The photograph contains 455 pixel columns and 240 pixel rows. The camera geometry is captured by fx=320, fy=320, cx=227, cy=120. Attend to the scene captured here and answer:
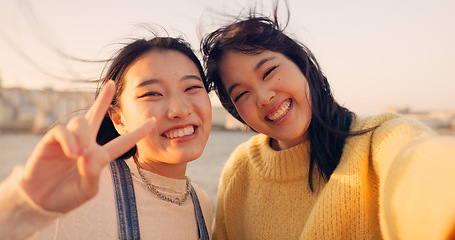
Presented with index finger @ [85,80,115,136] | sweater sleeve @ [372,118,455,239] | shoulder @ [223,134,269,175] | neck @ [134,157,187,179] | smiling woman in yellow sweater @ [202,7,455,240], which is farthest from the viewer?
shoulder @ [223,134,269,175]


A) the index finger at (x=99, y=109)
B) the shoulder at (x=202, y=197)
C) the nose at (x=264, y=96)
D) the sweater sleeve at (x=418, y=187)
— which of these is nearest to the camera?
the sweater sleeve at (x=418, y=187)

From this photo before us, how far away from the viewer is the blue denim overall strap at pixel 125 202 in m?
1.66

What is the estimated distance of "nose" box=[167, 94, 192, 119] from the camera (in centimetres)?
175

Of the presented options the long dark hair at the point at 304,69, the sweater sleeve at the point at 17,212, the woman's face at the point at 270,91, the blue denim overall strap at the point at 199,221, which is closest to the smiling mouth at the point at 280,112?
the woman's face at the point at 270,91

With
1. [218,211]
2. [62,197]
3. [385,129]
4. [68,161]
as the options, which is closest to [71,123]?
Answer: [68,161]

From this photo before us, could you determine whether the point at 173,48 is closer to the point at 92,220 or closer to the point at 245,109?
the point at 245,109

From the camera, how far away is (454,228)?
89 cm

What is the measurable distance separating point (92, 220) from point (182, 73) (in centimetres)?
92

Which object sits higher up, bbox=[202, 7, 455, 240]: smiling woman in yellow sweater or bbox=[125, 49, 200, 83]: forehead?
bbox=[125, 49, 200, 83]: forehead

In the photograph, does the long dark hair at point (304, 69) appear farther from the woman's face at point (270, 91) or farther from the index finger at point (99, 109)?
the index finger at point (99, 109)

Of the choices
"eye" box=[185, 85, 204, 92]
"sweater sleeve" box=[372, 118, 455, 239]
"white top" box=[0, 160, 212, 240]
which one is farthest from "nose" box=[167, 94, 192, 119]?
"sweater sleeve" box=[372, 118, 455, 239]

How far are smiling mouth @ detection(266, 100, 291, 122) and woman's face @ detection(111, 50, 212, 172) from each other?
40 centimetres

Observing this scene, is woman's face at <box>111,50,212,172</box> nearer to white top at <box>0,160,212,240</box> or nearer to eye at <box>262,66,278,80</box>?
white top at <box>0,160,212,240</box>

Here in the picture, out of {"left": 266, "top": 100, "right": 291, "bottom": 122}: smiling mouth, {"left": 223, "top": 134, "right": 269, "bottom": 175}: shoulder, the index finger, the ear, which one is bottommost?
{"left": 223, "top": 134, "right": 269, "bottom": 175}: shoulder
